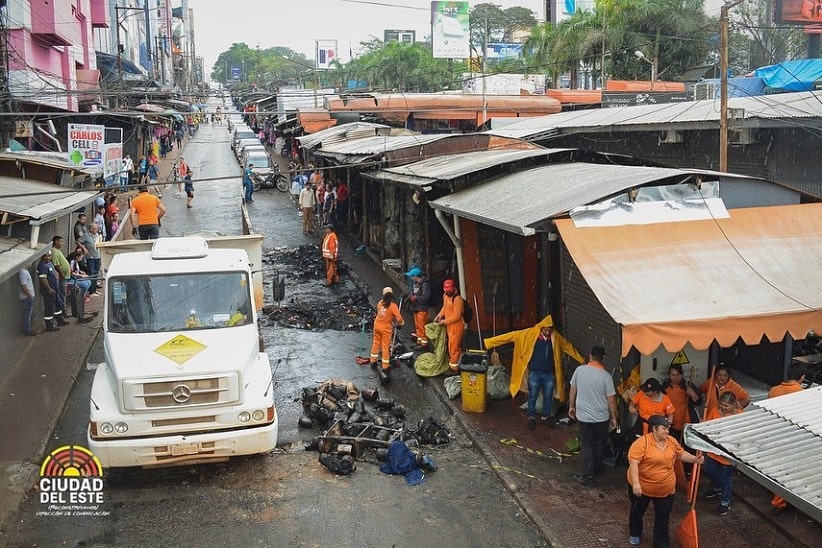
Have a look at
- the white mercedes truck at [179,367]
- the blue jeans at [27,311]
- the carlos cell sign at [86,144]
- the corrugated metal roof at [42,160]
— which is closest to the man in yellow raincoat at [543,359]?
the white mercedes truck at [179,367]

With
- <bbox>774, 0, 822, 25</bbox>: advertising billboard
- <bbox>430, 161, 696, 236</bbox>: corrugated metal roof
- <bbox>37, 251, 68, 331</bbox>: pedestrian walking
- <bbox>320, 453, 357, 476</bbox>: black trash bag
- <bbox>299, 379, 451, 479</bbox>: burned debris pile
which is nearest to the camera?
<bbox>320, 453, 357, 476</bbox>: black trash bag

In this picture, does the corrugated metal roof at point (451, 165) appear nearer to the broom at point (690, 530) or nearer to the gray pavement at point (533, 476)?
the gray pavement at point (533, 476)

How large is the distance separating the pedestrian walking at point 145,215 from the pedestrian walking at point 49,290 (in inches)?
184

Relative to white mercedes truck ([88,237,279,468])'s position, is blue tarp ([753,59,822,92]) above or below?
above

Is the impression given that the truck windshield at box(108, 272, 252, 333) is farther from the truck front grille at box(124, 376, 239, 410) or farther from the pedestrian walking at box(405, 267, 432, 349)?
the pedestrian walking at box(405, 267, 432, 349)

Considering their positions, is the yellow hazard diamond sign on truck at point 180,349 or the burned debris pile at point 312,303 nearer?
the yellow hazard diamond sign on truck at point 180,349

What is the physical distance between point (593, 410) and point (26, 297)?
36.1 feet

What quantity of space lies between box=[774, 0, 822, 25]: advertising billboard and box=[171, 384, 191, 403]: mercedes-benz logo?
3642cm

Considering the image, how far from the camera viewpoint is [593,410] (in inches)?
Result: 337

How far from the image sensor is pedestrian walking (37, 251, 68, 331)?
1462 centimetres

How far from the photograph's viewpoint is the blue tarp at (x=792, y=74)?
23.9 metres

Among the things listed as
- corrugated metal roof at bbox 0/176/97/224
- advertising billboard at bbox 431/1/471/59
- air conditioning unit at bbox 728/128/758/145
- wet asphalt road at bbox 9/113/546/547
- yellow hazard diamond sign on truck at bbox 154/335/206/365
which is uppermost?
advertising billboard at bbox 431/1/471/59

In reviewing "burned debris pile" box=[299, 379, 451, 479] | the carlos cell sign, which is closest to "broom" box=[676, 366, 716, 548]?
"burned debris pile" box=[299, 379, 451, 479]

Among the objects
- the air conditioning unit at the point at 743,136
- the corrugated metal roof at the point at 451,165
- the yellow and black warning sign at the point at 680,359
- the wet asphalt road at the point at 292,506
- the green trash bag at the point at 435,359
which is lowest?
the wet asphalt road at the point at 292,506
